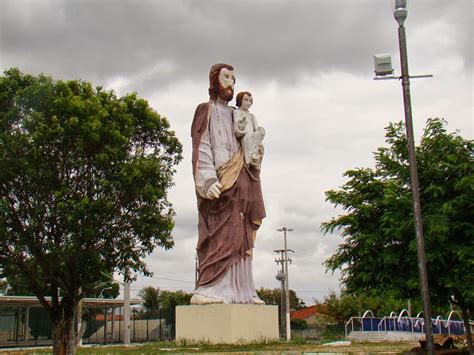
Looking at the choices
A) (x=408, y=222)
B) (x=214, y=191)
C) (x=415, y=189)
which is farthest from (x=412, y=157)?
(x=214, y=191)

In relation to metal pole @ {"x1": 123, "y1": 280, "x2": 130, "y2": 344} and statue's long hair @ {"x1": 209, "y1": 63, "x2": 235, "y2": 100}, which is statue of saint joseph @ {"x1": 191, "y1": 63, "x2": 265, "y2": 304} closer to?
statue's long hair @ {"x1": 209, "y1": 63, "x2": 235, "y2": 100}

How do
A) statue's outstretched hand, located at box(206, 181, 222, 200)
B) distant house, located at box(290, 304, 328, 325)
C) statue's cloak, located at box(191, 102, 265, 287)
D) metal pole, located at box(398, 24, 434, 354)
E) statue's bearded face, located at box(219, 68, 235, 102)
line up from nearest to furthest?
metal pole, located at box(398, 24, 434, 354)
statue's outstretched hand, located at box(206, 181, 222, 200)
statue's cloak, located at box(191, 102, 265, 287)
statue's bearded face, located at box(219, 68, 235, 102)
distant house, located at box(290, 304, 328, 325)

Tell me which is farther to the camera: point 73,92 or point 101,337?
point 101,337

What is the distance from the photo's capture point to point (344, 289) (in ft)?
50.8

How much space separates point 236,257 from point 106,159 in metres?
4.49

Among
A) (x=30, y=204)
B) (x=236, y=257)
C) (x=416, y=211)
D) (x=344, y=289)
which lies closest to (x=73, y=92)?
(x=30, y=204)

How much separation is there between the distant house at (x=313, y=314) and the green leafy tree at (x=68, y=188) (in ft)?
116

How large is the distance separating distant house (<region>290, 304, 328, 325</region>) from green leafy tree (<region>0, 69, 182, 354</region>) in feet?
116

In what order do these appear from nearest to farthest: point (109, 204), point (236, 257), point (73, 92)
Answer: point (236, 257)
point (109, 204)
point (73, 92)

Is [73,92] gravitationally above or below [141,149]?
above

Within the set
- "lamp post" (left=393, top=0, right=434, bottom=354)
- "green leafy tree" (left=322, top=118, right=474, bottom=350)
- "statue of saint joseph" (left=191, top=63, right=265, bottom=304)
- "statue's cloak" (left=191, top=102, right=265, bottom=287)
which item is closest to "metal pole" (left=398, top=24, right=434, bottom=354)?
"lamp post" (left=393, top=0, right=434, bottom=354)

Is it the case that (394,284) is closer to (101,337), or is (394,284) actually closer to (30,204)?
(30,204)

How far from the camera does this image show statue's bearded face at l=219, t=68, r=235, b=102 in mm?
15953

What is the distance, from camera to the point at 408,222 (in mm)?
13109
